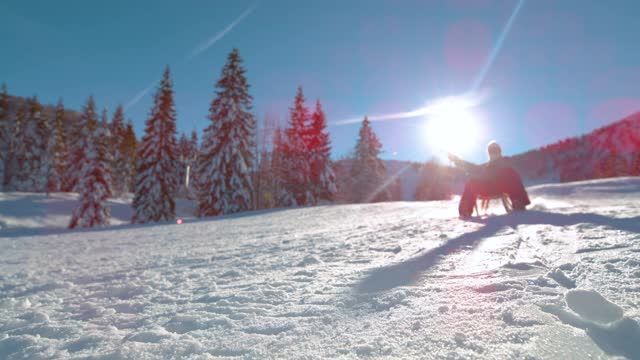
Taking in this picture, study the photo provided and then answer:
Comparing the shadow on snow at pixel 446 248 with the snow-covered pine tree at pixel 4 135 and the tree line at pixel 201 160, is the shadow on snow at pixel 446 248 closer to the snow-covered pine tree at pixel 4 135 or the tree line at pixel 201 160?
the tree line at pixel 201 160

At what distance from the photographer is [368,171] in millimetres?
36625

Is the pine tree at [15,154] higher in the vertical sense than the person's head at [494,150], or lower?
higher

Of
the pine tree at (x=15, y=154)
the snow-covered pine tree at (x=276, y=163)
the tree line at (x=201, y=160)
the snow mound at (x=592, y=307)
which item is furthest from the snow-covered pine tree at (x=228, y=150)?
the pine tree at (x=15, y=154)

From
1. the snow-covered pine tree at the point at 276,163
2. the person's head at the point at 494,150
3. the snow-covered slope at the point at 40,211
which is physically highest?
the snow-covered pine tree at the point at 276,163

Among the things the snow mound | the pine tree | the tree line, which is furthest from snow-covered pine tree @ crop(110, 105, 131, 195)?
the snow mound

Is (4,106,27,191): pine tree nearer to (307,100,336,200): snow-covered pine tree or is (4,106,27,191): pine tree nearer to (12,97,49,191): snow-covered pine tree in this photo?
(12,97,49,191): snow-covered pine tree

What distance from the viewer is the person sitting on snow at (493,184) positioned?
6668 millimetres

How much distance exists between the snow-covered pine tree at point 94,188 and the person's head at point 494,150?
84.5 feet

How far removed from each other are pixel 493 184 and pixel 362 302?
6.07 m

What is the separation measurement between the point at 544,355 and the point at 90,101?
33.1m

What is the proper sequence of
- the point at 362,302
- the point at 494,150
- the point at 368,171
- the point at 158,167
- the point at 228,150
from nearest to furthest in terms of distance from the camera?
the point at 362,302 < the point at 494,150 < the point at 228,150 < the point at 158,167 < the point at 368,171

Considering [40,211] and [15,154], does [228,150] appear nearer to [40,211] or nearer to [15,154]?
[40,211]

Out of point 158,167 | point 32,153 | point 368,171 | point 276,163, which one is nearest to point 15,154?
point 32,153

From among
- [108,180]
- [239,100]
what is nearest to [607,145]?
[239,100]
